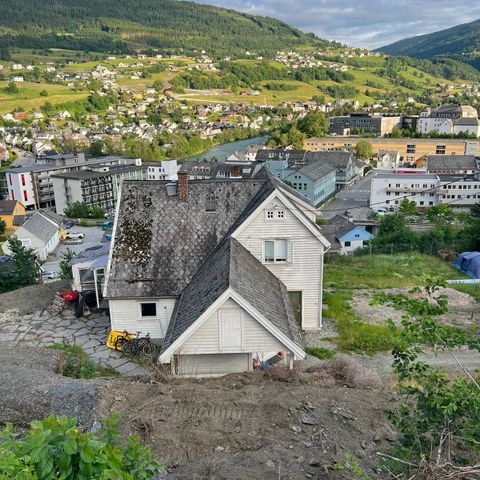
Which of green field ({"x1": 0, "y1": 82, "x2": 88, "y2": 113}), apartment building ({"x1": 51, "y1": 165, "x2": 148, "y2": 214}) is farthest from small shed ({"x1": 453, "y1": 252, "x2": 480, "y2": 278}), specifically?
green field ({"x1": 0, "y1": 82, "x2": 88, "y2": 113})

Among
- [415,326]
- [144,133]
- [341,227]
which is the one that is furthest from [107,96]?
[415,326]

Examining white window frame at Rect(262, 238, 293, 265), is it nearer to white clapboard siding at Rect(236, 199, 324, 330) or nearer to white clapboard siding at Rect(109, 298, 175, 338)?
white clapboard siding at Rect(236, 199, 324, 330)

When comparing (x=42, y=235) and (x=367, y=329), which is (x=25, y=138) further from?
(x=367, y=329)

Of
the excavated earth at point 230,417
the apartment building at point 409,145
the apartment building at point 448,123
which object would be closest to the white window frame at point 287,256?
the excavated earth at point 230,417

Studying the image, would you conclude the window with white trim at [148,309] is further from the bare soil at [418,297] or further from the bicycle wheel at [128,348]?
the bare soil at [418,297]

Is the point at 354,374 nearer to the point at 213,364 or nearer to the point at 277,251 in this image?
the point at 213,364

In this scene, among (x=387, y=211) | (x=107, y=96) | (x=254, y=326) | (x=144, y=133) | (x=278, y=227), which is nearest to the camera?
(x=254, y=326)
